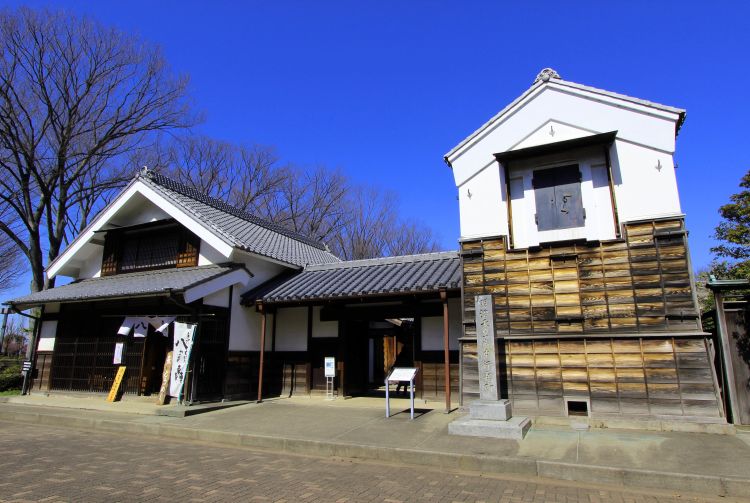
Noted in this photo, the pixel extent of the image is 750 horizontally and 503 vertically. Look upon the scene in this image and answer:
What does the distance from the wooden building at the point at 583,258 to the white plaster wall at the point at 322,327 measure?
16.3 feet

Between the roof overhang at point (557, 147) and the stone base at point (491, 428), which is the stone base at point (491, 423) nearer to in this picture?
the stone base at point (491, 428)

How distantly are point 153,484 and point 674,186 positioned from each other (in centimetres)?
1084

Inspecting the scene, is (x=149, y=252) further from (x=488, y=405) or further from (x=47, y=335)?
(x=488, y=405)

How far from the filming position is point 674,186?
→ 9133mm

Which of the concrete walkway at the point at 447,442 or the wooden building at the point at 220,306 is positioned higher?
the wooden building at the point at 220,306

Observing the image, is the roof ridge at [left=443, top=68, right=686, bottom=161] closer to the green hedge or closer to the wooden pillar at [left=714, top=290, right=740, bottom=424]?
the wooden pillar at [left=714, top=290, right=740, bottom=424]

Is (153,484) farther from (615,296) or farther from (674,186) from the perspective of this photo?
(674,186)

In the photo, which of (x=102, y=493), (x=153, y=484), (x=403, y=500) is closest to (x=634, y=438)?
(x=403, y=500)

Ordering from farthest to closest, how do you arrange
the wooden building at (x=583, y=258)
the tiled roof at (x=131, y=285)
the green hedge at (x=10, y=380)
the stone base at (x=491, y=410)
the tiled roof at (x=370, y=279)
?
the green hedge at (x=10, y=380), the tiled roof at (x=131, y=285), the tiled roof at (x=370, y=279), the wooden building at (x=583, y=258), the stone base at (x=491, y=410)

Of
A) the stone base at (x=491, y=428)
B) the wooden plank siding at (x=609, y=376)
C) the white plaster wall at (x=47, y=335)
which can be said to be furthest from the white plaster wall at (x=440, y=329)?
the white plaster wall at (x=47, y=335)

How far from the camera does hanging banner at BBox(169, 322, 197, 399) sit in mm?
11391

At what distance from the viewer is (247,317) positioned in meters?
13.9

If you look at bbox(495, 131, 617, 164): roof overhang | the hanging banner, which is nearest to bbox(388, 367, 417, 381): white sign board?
bbox(495, 131, 617, 164): roof overhang

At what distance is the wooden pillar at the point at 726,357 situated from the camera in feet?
27.2
